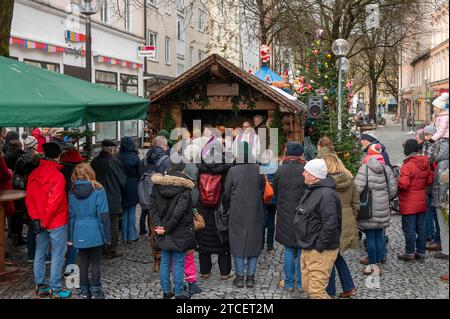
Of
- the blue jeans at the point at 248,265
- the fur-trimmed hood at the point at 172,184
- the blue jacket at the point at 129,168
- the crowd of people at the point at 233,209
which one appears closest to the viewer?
the crowd of people at the point at 233,209

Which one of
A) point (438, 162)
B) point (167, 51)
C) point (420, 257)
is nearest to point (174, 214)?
point (438, 162)

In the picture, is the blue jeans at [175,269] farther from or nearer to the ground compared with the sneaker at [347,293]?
farther from the ground

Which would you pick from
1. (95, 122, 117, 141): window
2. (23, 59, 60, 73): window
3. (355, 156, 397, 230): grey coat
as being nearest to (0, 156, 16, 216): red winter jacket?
(355, 156, 397, 230): grey coat

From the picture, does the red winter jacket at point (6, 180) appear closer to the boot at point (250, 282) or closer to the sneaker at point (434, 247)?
the boot at point (250, 282)

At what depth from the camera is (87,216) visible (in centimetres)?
598

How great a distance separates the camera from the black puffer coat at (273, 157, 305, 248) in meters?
6.36

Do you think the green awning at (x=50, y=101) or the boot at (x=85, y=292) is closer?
the green awning at (x=50, y=101)

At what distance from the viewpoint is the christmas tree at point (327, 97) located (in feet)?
42.3

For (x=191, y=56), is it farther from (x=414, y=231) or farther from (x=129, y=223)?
(x=414, y=231)

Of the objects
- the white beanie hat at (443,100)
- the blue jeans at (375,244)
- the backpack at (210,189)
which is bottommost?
the blue jeans at (375,244)

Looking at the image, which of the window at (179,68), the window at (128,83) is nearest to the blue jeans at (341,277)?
the window at (128,83)

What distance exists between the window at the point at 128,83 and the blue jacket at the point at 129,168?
17.0m

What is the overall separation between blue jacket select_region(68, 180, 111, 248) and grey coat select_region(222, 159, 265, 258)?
1462mm

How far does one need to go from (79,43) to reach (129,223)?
12.7 m
